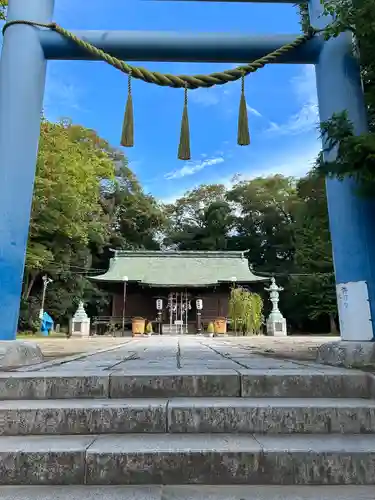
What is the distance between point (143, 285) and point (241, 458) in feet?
61.2

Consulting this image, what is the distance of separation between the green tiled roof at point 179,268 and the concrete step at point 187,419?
17.6m

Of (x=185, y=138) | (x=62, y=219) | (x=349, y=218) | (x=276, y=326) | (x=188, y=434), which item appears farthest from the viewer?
(x=276, y=326)

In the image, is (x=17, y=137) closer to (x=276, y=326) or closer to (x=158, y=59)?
(x=158, y=59)

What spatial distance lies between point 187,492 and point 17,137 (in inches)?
119

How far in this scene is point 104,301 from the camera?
967 inches

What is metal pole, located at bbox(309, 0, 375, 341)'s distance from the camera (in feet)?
9.73

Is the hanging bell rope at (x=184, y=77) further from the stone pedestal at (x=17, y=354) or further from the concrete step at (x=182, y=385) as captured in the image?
the concrete step at (x=182, y=385)

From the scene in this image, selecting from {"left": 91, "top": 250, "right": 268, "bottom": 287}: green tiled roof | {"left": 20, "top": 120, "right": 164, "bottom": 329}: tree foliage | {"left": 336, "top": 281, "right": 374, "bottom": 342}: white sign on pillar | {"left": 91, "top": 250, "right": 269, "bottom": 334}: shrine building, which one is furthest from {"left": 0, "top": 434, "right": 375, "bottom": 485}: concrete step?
{"left": 91, "top": 250, "right": 268, "bottom": 287}: green tiled roof

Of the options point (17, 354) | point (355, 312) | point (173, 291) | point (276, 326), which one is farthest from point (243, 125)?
point (173, 291)

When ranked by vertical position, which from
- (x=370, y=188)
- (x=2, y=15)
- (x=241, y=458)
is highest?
(x=2, y=15)

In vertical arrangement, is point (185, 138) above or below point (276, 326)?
above

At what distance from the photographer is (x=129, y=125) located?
3.49 m

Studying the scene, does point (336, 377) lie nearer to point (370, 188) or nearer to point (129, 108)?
point (370, 188)

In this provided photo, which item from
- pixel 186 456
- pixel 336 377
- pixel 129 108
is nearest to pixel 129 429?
pixel 186 456
